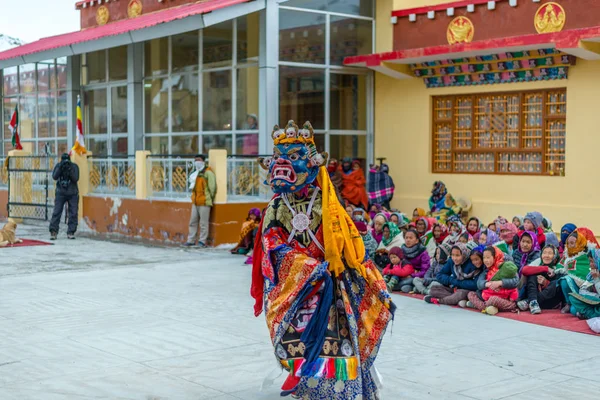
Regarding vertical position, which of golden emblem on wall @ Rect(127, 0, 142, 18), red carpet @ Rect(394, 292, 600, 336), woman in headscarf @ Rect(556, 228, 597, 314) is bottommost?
red carpet @ Rect(394, 292, 600, 336)

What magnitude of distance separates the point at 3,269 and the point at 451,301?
6.31m

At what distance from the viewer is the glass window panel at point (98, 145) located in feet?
66.0

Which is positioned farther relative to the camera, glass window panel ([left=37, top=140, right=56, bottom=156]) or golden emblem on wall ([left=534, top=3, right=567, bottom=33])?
glass window panel ([left=37, top=140, right=56, bottom=156])

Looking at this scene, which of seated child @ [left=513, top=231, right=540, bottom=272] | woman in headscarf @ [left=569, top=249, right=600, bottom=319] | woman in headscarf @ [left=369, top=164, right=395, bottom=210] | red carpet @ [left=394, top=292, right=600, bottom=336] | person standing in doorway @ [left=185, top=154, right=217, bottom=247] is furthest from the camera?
woman in headscarf @ [left=369, top=164, right=395, bottom=210]

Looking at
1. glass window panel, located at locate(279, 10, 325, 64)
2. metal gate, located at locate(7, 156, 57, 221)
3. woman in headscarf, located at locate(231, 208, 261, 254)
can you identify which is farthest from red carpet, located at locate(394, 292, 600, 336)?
metal gate, located at locate(7, 156, 57, 221)

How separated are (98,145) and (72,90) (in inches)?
56.6

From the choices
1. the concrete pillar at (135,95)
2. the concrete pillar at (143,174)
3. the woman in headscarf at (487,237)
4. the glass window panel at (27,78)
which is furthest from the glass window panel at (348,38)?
the glass window panel at (27,78)

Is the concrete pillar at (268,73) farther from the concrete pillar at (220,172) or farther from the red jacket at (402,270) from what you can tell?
the red jacket at (402,270)

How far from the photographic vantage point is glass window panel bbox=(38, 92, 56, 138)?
71.2 feet

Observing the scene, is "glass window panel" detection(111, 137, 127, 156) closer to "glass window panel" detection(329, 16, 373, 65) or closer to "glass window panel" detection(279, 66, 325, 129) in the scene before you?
"glass window panel" detection(279, 66, 325, 129)

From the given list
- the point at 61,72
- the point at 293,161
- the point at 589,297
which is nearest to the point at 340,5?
the point at 61,72

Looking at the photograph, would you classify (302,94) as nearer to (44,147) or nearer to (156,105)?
(156,105)

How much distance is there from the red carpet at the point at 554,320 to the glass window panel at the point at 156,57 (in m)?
10.7

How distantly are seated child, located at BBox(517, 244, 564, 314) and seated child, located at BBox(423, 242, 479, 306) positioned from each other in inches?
21.3
